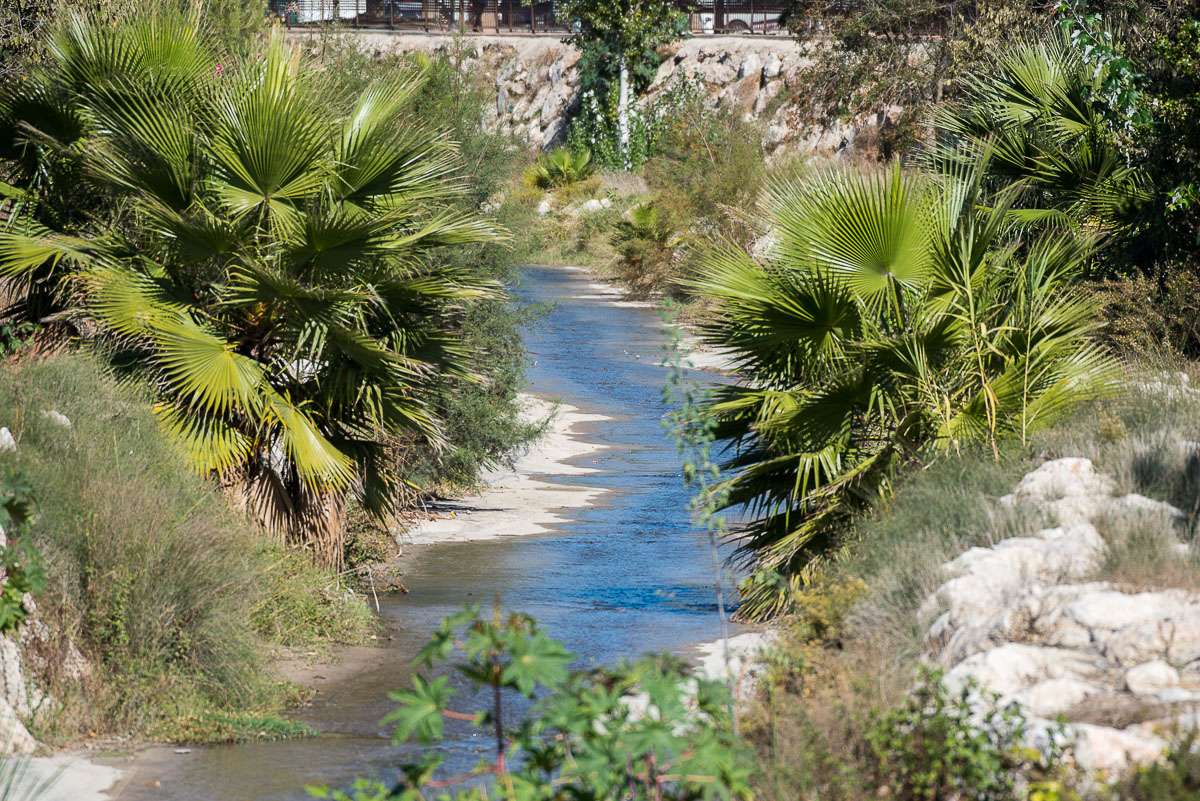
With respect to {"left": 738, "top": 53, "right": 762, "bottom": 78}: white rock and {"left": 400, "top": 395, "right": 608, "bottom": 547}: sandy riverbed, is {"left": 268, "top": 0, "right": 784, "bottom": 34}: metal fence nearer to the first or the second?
{"left": 738, "top": 53, "right": 762, "bottom": 78}: white rock

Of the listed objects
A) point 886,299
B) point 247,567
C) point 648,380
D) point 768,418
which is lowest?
point 648,380

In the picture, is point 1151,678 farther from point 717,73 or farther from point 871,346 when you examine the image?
point 717,73

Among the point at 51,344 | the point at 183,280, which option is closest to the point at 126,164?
the point at 183,280

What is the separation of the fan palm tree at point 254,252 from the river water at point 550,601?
1526mm

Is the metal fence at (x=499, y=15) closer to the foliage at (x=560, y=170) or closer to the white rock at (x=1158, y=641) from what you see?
the foliage at (x=560, y=170)

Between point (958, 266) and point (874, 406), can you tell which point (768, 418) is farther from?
point (958, 266)

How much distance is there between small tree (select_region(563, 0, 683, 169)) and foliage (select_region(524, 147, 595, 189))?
1.76m

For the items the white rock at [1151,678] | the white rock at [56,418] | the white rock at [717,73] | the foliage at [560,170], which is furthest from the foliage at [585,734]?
the white rock at [717,73]

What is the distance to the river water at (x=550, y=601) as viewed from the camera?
653 cm

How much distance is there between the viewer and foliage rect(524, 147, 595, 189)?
50969mm

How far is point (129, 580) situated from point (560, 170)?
44.9 meters

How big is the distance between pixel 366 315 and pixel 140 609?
10.6ft

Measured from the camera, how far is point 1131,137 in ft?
37.9

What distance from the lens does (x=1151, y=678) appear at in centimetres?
503
